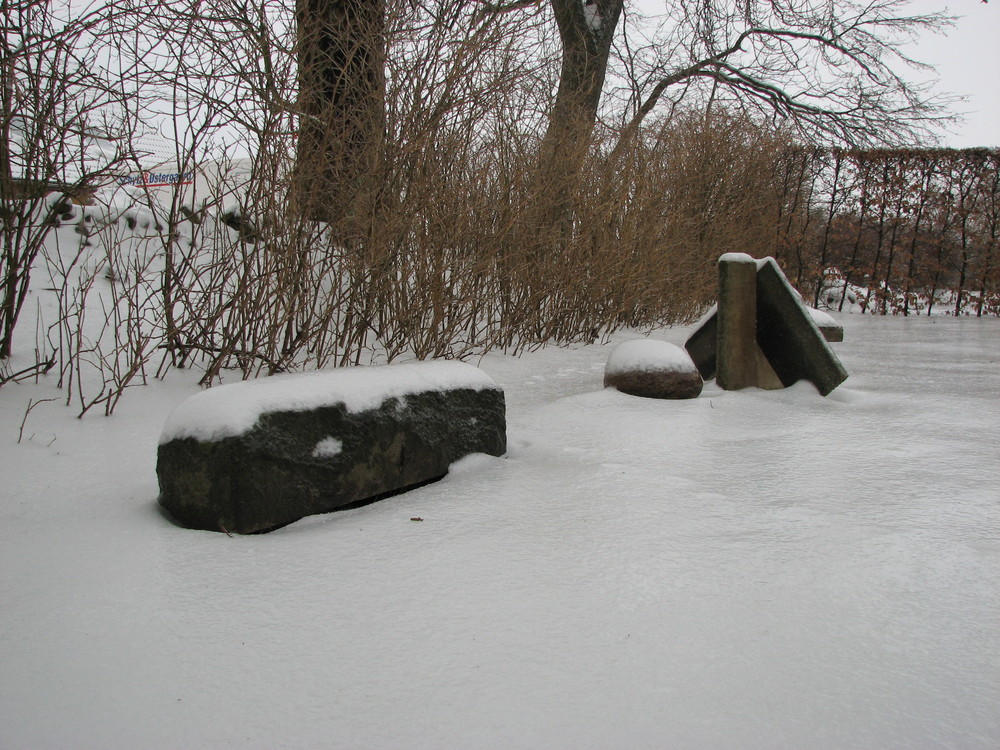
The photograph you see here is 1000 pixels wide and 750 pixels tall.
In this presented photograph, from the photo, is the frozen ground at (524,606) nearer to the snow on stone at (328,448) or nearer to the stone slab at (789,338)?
the snow on stone at (328,448)

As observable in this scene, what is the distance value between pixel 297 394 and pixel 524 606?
3.68 ft

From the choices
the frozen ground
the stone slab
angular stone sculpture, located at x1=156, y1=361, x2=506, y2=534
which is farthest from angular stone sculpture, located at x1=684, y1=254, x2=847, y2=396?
angular stone sculpture, located at x1=156, y1=361, x2=506, y2=534

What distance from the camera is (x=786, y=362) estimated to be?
482 cm

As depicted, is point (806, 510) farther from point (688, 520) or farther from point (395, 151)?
point (395, 151)

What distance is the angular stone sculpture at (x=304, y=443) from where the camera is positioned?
2.34 metres

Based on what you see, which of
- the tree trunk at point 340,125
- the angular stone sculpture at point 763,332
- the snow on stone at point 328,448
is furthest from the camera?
the angular stone sculpture at point 763,332

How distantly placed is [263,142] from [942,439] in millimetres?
3345

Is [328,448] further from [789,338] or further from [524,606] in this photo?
[789,338]

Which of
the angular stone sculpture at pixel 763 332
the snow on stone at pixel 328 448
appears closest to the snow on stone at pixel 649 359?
the angular stone sculpture at pixel 763 332

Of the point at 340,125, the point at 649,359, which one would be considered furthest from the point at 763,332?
the point at 340,125

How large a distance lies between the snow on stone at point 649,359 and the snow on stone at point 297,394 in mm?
1562

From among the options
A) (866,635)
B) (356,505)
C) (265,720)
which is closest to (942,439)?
(866,635)

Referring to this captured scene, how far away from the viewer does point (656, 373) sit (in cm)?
444

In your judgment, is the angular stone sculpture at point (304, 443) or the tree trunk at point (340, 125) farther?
the tree trunk at point (340, 125)
